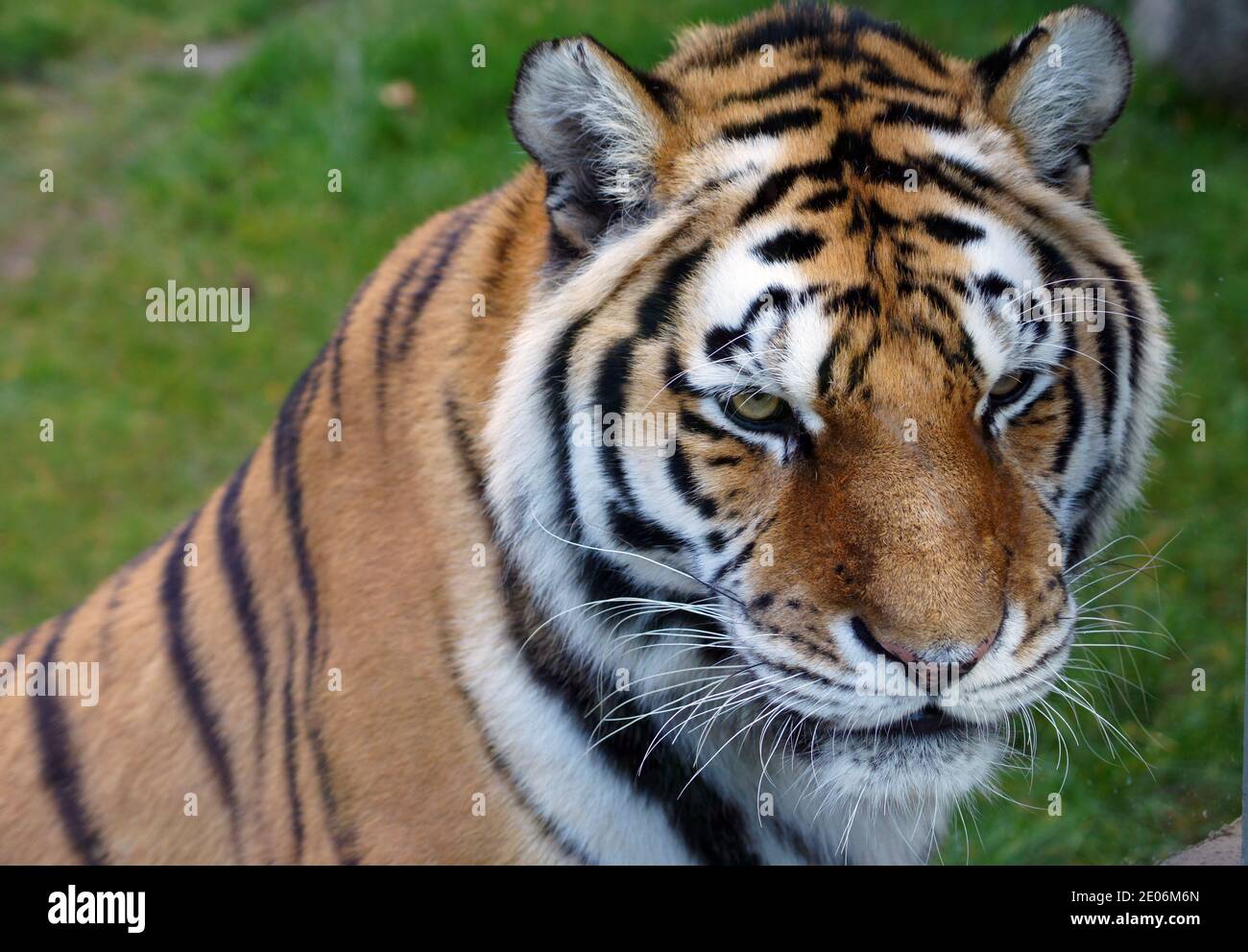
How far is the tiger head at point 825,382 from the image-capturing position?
1589 mm

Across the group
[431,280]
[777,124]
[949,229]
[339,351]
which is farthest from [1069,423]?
[339,351]

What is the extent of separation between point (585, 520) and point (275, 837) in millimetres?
680

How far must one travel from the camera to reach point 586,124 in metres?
1.68

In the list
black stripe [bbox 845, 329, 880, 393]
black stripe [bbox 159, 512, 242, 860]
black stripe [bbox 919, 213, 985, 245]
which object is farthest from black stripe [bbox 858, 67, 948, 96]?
black stripe [bbox 159, 512, 242, 860]

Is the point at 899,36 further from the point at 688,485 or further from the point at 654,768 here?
the point at 654,768

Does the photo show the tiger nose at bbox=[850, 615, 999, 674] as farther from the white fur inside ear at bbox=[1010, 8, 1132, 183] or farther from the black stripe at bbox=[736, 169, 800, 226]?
the white fur inside ear at bbox=[1010, 8, 1132, 183]

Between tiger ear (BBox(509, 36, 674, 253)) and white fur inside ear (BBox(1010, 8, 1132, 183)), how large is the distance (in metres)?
0.47

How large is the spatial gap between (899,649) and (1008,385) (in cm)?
36

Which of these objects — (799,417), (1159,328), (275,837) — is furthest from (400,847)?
(1159,328)

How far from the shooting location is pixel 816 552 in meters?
1.61

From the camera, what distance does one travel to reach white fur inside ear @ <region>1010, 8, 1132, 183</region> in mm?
1736

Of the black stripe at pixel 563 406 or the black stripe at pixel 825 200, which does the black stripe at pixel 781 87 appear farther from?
the black stripe at pixel 563 406

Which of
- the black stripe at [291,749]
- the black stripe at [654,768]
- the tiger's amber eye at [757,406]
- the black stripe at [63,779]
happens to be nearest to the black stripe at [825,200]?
the tiger's amber eye at [757,406]
